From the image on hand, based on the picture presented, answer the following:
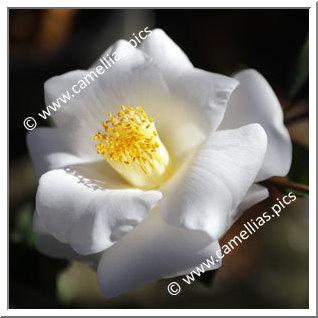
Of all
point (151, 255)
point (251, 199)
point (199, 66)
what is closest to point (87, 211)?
point (151, 255)

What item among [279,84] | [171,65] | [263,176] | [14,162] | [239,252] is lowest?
[239,252]

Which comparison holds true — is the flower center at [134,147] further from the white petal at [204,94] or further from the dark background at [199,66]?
the dark background at [199,66]

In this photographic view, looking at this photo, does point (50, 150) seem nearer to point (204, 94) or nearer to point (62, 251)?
point (62, 251)

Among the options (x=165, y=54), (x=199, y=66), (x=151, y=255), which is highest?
(x=165, y=54)

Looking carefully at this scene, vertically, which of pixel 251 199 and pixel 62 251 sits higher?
pixel 251 199

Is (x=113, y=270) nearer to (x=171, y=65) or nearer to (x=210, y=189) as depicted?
(x=210, y=189)

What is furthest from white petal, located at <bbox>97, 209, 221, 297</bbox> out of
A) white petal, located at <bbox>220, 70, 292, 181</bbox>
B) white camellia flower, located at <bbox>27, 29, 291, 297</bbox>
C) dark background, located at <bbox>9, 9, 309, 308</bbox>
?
dark background, located at <bbox>9, 9, 309, 308</bbox>

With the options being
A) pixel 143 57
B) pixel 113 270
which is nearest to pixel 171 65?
pixel 143 57
